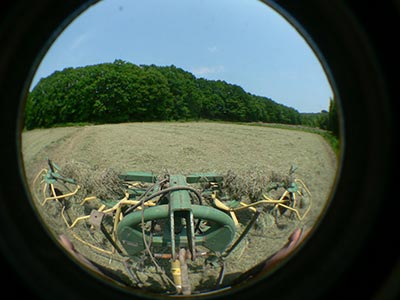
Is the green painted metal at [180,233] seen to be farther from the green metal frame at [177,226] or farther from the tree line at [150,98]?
the tree line at [150,98]

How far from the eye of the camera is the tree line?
6.19 ft

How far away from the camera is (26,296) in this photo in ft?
2.48

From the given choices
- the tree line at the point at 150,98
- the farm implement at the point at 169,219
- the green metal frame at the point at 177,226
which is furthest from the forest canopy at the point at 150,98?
the green metal frame at the point at 177,226

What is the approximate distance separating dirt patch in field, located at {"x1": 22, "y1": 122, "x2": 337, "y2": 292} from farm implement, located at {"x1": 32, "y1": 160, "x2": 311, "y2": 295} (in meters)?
0.06

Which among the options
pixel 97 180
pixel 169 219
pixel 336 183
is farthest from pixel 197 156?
pixel 336 183

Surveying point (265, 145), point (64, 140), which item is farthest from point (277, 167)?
point (64, 140)

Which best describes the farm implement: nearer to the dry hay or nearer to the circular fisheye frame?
the dry hay

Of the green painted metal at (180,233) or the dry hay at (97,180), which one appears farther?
the dry hay at (97,180)

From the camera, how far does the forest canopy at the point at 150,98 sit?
6.20ft

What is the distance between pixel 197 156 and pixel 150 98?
1107 mm

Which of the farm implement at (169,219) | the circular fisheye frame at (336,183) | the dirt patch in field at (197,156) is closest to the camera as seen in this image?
the circular fisheye frame at (336,183)

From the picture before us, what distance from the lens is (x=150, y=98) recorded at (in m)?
2.17

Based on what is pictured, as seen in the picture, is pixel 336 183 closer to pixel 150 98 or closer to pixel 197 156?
pixel 150 98

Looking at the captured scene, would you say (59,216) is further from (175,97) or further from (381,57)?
(381,57)
